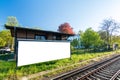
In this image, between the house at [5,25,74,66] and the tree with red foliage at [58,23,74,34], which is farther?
the tree with red foliage at [58,23,74,34]

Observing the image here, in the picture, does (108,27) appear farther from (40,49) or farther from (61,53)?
(40,49)

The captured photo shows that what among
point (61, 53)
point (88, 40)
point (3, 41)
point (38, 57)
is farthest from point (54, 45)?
point (3, 41)

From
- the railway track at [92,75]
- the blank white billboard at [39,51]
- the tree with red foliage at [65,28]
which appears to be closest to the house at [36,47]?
the blank white billboard at [39,51]

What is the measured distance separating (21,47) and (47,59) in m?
3.59

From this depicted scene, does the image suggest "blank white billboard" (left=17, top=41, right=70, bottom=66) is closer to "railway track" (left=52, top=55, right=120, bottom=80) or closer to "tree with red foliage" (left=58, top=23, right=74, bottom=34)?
"railway track" (left=52, top=55, right=120, bottom=80)

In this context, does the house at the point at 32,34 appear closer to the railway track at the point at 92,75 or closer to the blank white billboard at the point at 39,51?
the blank white billboard at the point at 39,51

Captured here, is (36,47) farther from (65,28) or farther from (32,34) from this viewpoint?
(65,28)

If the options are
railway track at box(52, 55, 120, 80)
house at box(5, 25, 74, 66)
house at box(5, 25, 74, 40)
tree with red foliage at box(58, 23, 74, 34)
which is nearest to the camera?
railway track at box(52, 55, 120, 80)

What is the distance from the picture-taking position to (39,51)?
13.1m

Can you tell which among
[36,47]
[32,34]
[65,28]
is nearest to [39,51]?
[36,47]

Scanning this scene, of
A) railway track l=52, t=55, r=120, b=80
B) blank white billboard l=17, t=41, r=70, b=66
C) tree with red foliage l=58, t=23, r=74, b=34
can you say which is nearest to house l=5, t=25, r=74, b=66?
blank white billboard l=17, t=41, r=70, b=66

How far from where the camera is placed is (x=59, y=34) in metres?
20.0

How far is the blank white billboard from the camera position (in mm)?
11445

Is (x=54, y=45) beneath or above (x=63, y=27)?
beneath
